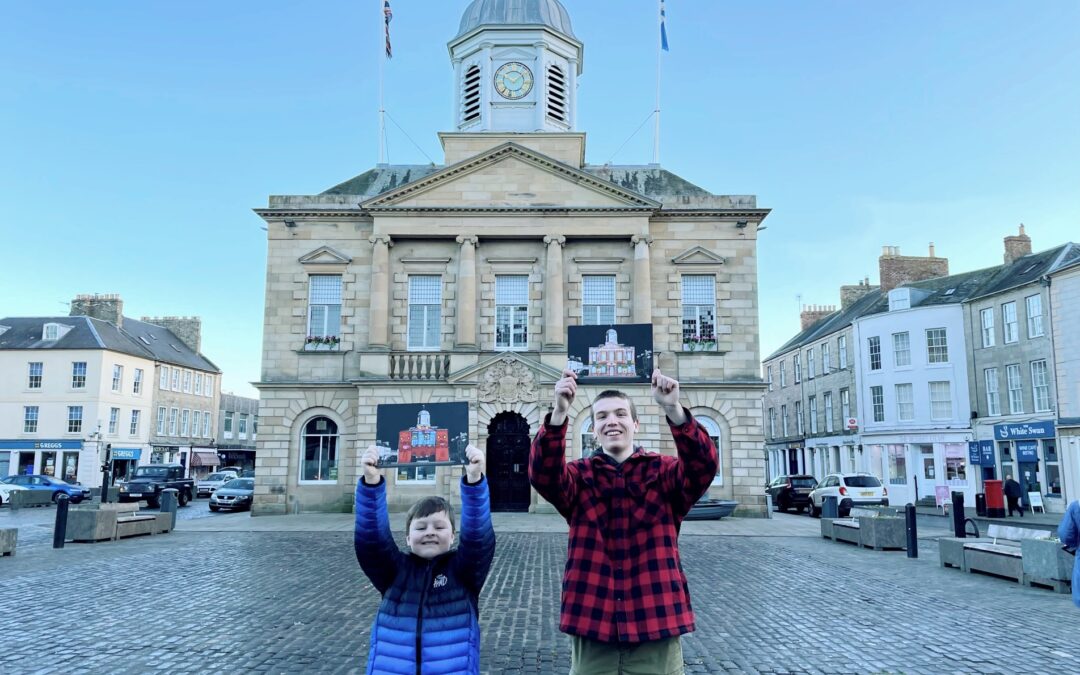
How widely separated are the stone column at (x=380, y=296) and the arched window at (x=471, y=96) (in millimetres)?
7709

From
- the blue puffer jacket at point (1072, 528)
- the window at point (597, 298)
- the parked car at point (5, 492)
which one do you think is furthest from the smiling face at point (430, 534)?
the parked car at point (5, 492)

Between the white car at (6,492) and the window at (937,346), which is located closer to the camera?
the white car at (6,492)

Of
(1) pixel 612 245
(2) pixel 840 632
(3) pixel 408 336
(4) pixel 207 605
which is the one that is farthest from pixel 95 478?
(2) pixel 840 632

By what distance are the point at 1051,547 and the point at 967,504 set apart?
28640 mm

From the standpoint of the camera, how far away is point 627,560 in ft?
12.6

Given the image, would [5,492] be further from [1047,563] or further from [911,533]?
[1047,563]

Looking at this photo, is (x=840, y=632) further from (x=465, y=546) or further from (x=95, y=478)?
(x=95, y=478)

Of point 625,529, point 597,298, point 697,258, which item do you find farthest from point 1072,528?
point 697,258

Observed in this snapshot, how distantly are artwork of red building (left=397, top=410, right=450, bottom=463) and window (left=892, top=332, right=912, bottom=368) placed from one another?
37.4 m

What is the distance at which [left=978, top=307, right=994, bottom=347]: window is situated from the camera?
115ft

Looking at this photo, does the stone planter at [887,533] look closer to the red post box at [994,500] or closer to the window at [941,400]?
the red post box at [994,500]

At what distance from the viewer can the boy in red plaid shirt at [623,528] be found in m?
3.74

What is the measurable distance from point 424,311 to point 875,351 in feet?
84.2

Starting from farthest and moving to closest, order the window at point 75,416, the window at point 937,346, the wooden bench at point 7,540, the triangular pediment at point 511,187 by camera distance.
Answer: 1. the window at point 75,416
2. the window at point 937,346
3. the triangular pediment at point 511,187
4. the wooden bench at point 7,540
